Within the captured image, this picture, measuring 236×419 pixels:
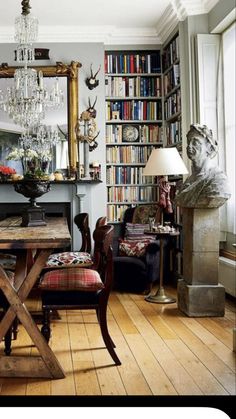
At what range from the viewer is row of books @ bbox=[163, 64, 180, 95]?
5136mm

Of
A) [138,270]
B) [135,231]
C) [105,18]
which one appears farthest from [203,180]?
[105,18]

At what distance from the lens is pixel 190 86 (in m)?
4.71

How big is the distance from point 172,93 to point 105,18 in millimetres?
1102

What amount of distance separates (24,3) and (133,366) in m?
2.76

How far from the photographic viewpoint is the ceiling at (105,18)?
4793 mm

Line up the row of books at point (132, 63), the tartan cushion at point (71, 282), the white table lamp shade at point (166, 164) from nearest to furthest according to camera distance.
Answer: the tartan cushion at point (71, 282) → the white table lamp shade at point (166, 164) → the row of books at point (132, 63)

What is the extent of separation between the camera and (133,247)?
4.98 m

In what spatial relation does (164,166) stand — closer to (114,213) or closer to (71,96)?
(114,213)

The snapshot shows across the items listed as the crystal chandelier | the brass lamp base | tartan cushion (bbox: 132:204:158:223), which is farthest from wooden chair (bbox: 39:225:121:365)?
tartan cushion (bbox: 132:204:158:223)

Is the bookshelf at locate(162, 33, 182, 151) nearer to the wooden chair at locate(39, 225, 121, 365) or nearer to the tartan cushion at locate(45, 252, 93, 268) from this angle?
the tartan cushion at locate(45, 252, 93, 268)

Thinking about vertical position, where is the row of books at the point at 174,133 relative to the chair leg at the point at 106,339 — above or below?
above

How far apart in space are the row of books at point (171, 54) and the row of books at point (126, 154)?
40.2 inches

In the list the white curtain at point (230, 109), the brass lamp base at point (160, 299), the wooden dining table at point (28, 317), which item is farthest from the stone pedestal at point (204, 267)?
the wooden dining table at point (28, 317)

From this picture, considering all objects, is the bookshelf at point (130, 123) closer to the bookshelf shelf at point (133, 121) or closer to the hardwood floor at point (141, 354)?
the bookshelf shelf at point (133, 121)
